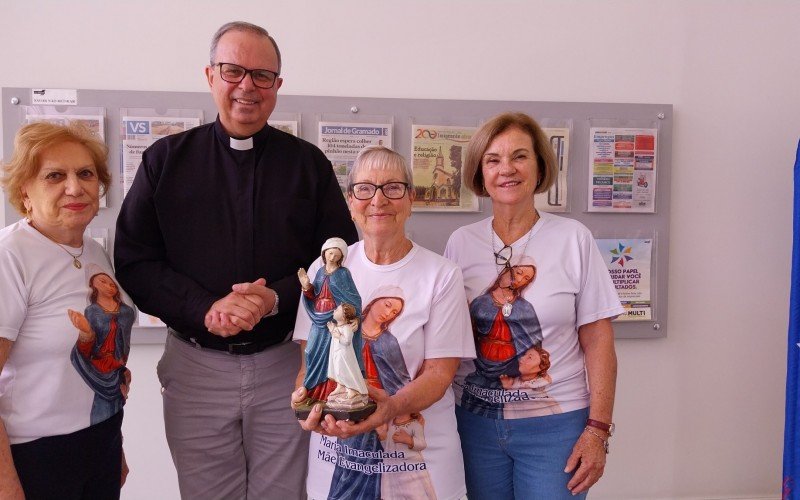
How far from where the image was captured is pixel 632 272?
2918mm

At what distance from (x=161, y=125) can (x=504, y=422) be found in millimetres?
2080

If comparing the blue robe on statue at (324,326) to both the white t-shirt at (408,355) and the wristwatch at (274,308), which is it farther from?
the wristwatch at (274,308)

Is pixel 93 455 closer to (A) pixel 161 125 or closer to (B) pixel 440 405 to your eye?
(B) pixel 440 405

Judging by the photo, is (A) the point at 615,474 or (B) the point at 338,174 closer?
(B) the point at 338,174

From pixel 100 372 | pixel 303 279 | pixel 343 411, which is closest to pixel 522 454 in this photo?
pixel 343 411

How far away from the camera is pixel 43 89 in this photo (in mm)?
2654

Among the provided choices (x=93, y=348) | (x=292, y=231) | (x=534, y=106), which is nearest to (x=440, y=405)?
(x=292, y=231)

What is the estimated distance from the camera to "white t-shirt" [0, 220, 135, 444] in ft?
4.60

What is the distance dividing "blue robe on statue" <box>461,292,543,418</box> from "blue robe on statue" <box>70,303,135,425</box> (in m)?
0.97

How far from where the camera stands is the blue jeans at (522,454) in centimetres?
156

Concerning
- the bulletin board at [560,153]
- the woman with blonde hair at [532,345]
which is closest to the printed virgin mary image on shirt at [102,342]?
the woman with blonde hair at [532,345]

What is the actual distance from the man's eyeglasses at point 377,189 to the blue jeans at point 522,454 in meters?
0.67

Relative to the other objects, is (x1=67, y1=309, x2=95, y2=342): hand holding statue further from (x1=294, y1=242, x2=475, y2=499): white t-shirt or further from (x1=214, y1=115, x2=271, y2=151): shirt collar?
(x1=214, y1=115, x2=271, y2=151): shirt collar

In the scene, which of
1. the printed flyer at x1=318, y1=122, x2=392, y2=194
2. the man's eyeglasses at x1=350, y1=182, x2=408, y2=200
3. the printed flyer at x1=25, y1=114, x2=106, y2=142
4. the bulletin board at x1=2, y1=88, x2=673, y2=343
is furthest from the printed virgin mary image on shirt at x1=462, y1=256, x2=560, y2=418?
the printed flyer at x1=25, y1=114, x2=106, y2=142
